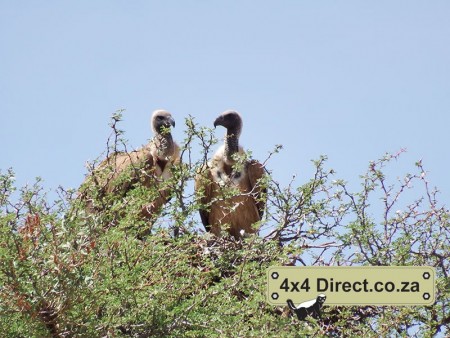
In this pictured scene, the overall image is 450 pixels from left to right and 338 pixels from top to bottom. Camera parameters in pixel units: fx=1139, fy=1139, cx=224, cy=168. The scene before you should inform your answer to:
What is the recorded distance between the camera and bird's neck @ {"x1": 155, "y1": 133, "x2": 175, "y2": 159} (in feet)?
36.5

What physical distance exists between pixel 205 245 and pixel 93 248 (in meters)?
2.51

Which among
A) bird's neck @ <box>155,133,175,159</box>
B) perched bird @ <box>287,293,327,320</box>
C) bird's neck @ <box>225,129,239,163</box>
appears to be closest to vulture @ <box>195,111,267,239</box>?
bird's neck @ <box>225,129,239,163</box>

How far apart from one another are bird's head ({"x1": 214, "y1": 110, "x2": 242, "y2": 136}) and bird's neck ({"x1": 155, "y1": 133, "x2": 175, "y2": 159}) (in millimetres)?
582

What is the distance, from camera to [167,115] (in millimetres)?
11703

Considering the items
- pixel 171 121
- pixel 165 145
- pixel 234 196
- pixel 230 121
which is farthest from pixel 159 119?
pixel 234 196

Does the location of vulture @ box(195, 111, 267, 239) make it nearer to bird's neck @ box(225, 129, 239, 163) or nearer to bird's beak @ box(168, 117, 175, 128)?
bird's neck @ box(225, 129, 239, 163)

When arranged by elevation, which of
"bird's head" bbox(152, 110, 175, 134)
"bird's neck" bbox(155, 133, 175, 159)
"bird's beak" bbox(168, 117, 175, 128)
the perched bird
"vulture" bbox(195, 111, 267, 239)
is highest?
"bird's head" bbox(152, 110, 175, 134)

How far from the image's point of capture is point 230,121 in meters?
11.8

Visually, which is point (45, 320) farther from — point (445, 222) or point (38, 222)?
point (445, 222)

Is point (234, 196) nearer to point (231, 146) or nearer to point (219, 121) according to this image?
point (231, 146)

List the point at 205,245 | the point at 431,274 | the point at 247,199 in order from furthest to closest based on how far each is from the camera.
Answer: the point at 247,199 → the point at 205,245 → the point at 431,274

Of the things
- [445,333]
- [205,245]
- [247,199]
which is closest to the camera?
[445,333]

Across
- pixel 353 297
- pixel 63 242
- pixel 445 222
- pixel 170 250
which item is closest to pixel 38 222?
pixel 63 242

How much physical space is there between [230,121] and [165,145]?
85 cm
